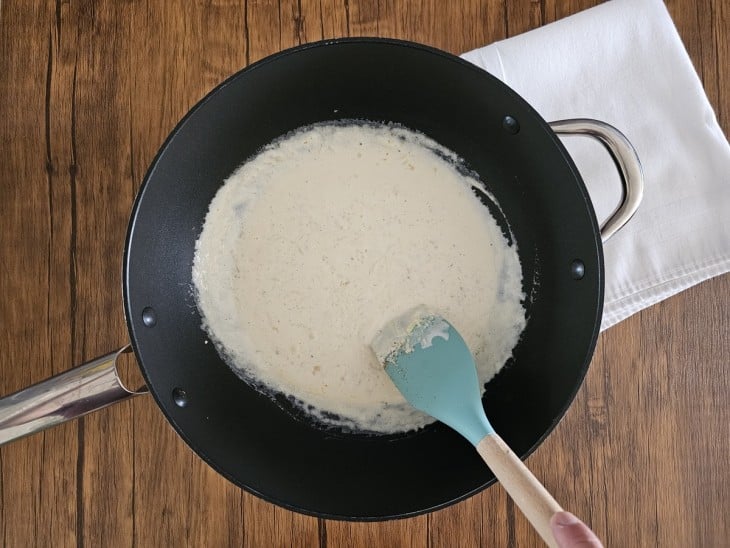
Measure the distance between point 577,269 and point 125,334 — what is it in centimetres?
56

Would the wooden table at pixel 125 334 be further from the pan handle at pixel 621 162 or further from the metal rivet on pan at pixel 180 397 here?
the pan handle at pixel 621 162

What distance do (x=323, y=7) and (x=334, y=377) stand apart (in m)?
0.48

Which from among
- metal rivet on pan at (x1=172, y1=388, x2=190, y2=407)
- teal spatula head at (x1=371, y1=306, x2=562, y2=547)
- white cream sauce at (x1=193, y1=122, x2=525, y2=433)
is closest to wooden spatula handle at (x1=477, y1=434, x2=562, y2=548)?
teal spatula head at (x1=371, y1=306, x2=562, y2=547)

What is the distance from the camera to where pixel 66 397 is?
71 cm

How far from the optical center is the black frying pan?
29.9 inches

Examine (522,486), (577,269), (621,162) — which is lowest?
(522,486)

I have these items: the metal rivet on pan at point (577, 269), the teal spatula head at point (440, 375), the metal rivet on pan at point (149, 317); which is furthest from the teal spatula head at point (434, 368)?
the metal rivet on pan at point (149, 317)

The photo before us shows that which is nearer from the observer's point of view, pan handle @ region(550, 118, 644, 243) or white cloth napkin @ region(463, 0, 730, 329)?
pan handle @ region(550, 118, 644, 243)

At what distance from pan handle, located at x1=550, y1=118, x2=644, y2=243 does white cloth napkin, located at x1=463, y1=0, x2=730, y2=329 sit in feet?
0.41

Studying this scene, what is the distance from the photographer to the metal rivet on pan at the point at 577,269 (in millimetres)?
784

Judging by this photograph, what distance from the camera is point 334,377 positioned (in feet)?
2.78

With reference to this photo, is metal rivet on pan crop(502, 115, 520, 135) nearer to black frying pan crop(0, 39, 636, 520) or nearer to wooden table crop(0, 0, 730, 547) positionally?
black frying pan crop(0, 39, 636, 520)

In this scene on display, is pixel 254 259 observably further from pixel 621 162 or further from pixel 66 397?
pixel 621 162

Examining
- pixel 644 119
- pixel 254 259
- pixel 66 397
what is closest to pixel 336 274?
pixel 254 259
